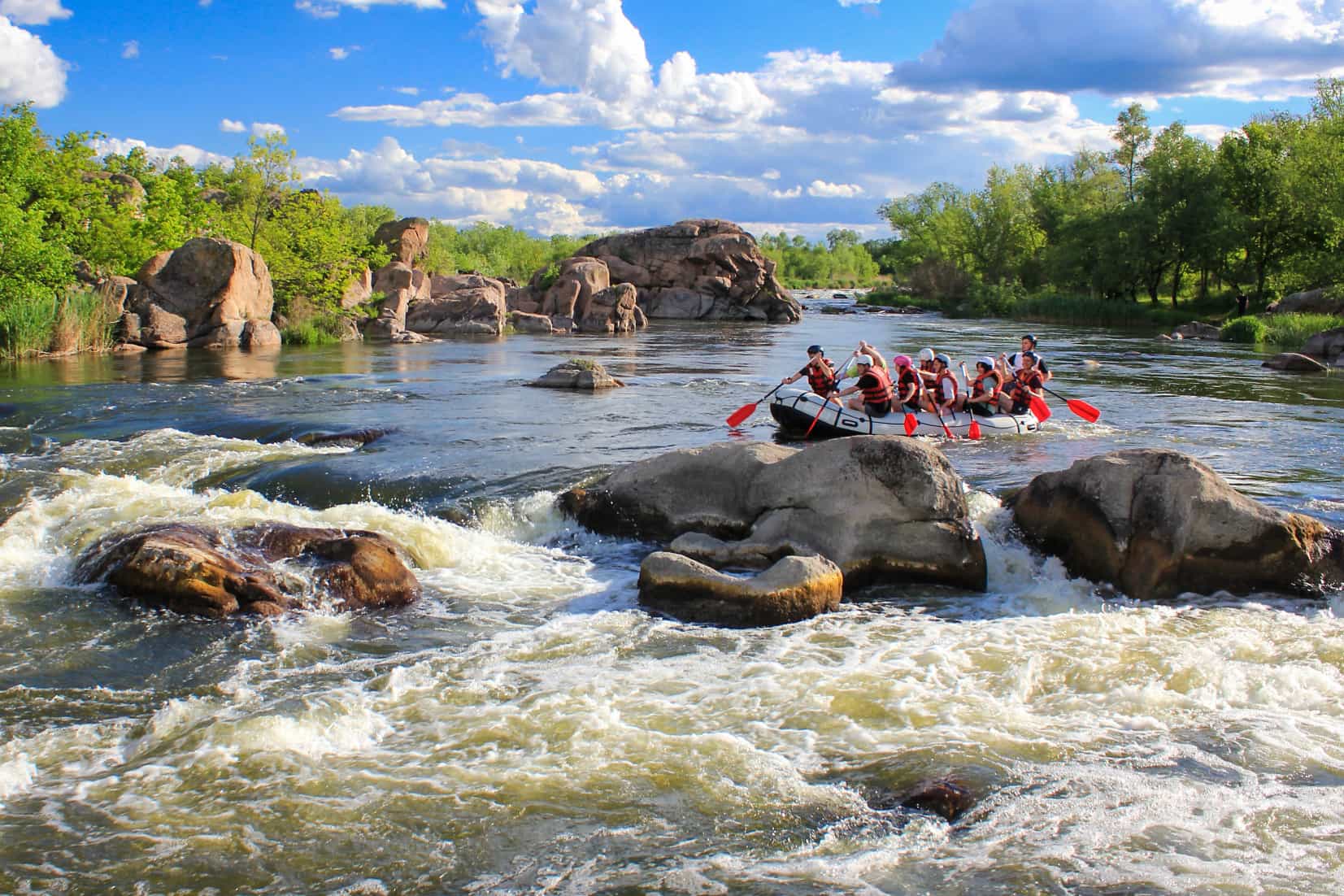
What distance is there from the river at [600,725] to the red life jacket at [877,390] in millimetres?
5108

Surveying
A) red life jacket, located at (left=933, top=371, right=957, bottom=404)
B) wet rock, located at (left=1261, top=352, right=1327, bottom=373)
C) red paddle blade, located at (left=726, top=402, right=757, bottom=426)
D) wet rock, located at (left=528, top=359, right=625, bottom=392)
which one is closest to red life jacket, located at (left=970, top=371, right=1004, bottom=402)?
red life jacket, located at (left=933, top=371, right=957, bottom=404)

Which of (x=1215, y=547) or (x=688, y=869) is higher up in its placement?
(x=1215, y=547)

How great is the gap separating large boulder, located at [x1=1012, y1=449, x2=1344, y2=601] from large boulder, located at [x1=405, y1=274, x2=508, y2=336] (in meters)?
34.8

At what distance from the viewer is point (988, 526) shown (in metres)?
10.1

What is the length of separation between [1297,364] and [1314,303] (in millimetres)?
14038

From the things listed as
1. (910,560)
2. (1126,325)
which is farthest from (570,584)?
(1126,325)

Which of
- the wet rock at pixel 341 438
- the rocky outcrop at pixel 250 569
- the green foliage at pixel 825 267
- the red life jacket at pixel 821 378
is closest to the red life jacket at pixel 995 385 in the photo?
the red life jacket at pixel 821 378

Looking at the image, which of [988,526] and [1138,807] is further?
[988,526]

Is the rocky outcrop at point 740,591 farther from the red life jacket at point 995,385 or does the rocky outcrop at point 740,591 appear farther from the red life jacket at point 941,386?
the red life jacket at point 995,385

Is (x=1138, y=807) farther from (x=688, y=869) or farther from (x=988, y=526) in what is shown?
(x=988, y=526)

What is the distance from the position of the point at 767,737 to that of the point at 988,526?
4893 millimetres

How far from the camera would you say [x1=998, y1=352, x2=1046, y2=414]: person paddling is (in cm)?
1678

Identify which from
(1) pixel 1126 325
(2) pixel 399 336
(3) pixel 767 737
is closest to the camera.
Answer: (3) pixel 767 737

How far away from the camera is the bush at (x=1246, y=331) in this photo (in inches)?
1425
